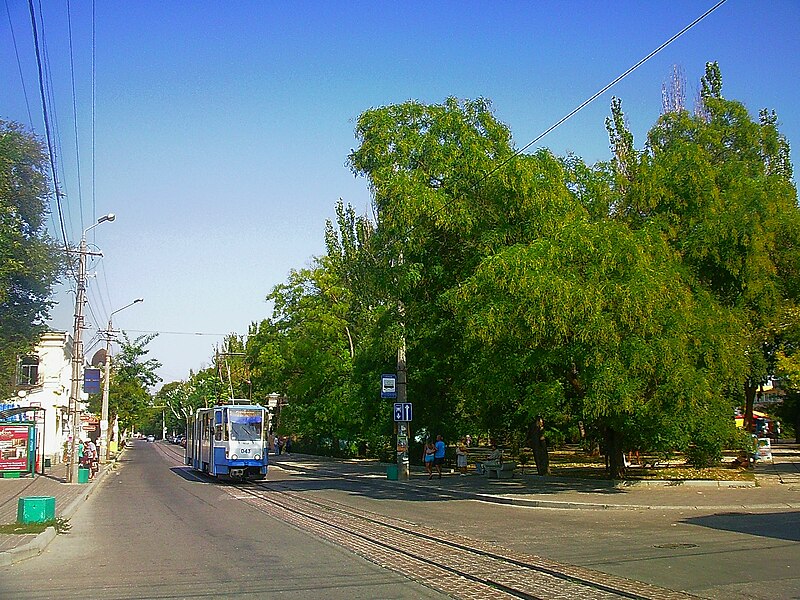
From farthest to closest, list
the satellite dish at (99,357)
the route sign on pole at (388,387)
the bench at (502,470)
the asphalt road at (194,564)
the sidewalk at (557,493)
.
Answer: the satellite dish at (99,357) → the route sign on pole at (388,387) → the bench at (502,470) → the sidewalk at (557,493) → the asphalt road at (194,564)

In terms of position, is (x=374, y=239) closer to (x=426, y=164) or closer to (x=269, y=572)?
(x=426, y=164)

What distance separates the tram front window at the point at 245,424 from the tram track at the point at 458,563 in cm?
1607

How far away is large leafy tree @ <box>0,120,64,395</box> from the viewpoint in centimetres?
2117

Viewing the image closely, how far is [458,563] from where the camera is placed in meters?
12.9

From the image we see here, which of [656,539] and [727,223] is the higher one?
[727,223]

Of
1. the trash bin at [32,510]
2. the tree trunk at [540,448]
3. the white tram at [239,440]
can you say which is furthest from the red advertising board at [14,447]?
the tree trunk at [540,448]

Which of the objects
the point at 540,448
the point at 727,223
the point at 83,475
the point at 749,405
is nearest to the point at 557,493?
the point at 540,448

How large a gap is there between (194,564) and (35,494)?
18.1m

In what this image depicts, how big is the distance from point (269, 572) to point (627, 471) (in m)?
20.8

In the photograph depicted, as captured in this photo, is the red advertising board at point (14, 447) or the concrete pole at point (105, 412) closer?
the red advertising board at point (14, 447)

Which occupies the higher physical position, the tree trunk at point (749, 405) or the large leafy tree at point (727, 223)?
the large leafy tree at point (727, 223)

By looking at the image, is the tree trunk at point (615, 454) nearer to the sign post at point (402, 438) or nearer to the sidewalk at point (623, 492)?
the sidewalk at point (623, 492)

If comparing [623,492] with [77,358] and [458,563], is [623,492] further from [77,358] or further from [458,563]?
[77,358]

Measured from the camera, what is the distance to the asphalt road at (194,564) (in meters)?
10.8
